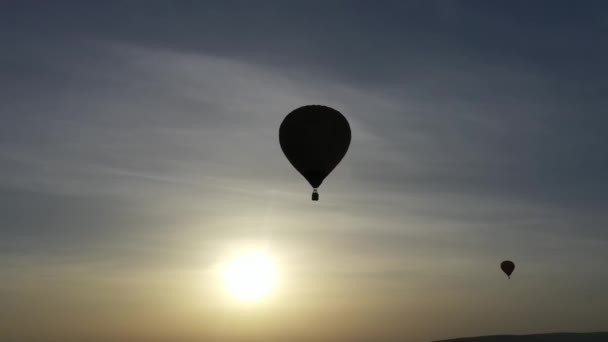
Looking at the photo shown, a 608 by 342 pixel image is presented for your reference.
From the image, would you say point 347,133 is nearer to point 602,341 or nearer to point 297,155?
point 297,155

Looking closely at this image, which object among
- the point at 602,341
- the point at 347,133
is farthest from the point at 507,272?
the point at 602,341

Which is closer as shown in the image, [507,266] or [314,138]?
[314,138]

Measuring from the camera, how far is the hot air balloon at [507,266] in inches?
4222

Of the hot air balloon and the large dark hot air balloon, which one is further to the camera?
the hot air balloon

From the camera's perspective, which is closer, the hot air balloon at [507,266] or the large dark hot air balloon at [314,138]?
the large dark hot air balloon at [314,138]

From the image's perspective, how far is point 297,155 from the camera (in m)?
54.0

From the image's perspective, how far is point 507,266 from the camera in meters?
108

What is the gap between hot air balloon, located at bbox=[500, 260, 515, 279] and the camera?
107 metres

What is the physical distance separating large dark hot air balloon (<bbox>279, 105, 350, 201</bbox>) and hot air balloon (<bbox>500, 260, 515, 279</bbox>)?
63309 mm

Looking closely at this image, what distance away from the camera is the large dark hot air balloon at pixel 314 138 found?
53.6 meters

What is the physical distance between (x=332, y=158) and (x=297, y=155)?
9.60ft

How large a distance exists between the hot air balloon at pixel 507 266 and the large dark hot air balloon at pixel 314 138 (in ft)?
208

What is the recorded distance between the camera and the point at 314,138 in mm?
53750

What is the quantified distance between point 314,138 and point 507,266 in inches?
2601
